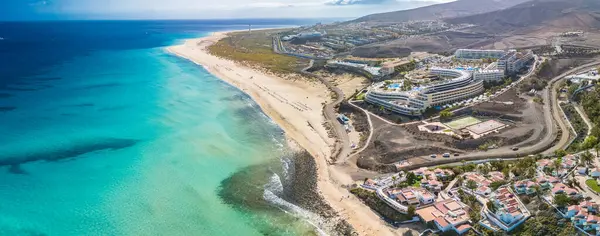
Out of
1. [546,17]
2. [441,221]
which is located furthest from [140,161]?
[546,17]

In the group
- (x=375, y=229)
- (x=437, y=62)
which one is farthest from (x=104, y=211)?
(x=437, y=62)

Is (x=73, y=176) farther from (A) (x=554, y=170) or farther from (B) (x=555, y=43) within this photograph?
(B) (x=555, y=43)

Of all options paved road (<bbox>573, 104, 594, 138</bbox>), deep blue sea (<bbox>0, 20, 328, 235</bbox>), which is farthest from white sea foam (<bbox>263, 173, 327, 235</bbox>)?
paved road (<bbox>573, 104, 594, 138</bbox>)

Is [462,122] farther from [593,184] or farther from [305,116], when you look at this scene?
[305,116]

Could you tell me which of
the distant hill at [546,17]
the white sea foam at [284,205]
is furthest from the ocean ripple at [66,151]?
the distant hill at [546,17]

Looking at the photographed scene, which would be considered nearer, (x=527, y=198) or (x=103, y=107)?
(x=527, y=198)

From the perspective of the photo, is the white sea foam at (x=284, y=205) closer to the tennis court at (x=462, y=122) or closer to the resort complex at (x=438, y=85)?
the tennis court at (x=462, y=122)

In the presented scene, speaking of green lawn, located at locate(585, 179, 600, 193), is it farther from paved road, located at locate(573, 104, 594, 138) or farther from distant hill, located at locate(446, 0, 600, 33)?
distant hill, located at locate(446, 0, 600, 33)
